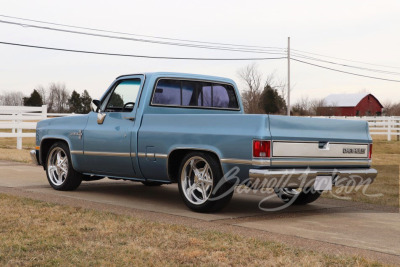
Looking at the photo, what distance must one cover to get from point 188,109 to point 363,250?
4.11m

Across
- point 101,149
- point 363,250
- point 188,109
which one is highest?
point 188,109

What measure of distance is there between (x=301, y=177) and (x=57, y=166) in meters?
4.67

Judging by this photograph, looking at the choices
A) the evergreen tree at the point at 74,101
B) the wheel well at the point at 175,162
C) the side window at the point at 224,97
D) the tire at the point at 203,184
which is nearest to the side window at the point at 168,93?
the side window at the point at 224,97

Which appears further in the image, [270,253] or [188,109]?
[188,109]

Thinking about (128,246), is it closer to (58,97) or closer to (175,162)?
(175,162)

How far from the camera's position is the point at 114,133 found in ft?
29.6

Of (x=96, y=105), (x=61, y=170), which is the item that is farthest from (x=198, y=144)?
(x=61, y=170)

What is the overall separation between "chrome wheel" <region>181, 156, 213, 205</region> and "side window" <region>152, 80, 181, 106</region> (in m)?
1.37

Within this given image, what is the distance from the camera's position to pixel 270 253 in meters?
5.52

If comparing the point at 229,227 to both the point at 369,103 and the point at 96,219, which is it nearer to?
the point at 96,219

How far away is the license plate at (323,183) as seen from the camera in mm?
7680

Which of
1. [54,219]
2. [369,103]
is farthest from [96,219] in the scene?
[369,103]

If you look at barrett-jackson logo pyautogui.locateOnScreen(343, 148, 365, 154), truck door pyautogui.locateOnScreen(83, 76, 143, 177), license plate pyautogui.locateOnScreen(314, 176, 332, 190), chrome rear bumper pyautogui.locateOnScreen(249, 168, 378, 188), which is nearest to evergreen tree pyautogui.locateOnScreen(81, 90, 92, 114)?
truck door pyautogui.locateOnScreen(83, 76, 143, 177)

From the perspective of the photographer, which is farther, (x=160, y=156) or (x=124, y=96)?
(x=124, y=96)
